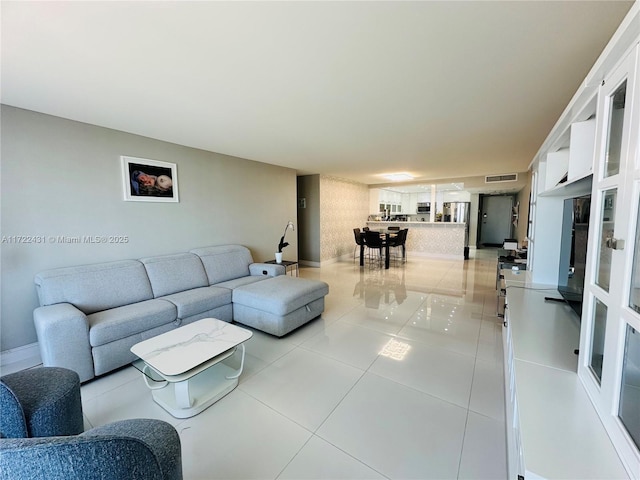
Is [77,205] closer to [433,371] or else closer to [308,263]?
[433,371]

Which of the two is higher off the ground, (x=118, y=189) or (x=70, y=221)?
(x=118, y=189)

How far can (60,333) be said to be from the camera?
1.93 m

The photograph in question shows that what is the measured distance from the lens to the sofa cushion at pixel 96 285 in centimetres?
229

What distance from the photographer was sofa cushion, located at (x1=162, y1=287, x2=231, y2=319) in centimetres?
263

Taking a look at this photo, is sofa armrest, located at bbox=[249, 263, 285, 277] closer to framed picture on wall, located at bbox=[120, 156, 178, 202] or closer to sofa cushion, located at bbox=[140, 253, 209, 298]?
sofa cushion, located at bbox=[140, 253, 209, 298]

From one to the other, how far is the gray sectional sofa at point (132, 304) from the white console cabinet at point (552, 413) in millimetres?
1975

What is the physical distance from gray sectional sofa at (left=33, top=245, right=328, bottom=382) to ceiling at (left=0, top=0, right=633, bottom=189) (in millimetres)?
1568

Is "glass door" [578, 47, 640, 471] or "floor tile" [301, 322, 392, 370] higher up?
"glass door" [578, 47, 640, 471]

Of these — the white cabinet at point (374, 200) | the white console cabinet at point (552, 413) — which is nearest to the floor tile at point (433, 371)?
the white console cabinet at point (552, 413)

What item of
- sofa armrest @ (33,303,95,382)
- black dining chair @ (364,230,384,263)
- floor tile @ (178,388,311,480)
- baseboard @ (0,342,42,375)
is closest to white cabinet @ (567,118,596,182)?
floor tile @ (178,388,311,480)

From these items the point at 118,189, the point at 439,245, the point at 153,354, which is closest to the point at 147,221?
the point at 118,189

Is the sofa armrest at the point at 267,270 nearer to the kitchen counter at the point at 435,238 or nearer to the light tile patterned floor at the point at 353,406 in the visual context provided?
the light tile patterned floor at the point at 353,406

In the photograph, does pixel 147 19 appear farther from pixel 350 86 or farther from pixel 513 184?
pixel 513 184

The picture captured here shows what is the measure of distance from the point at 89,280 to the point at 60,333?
2.29 ft
